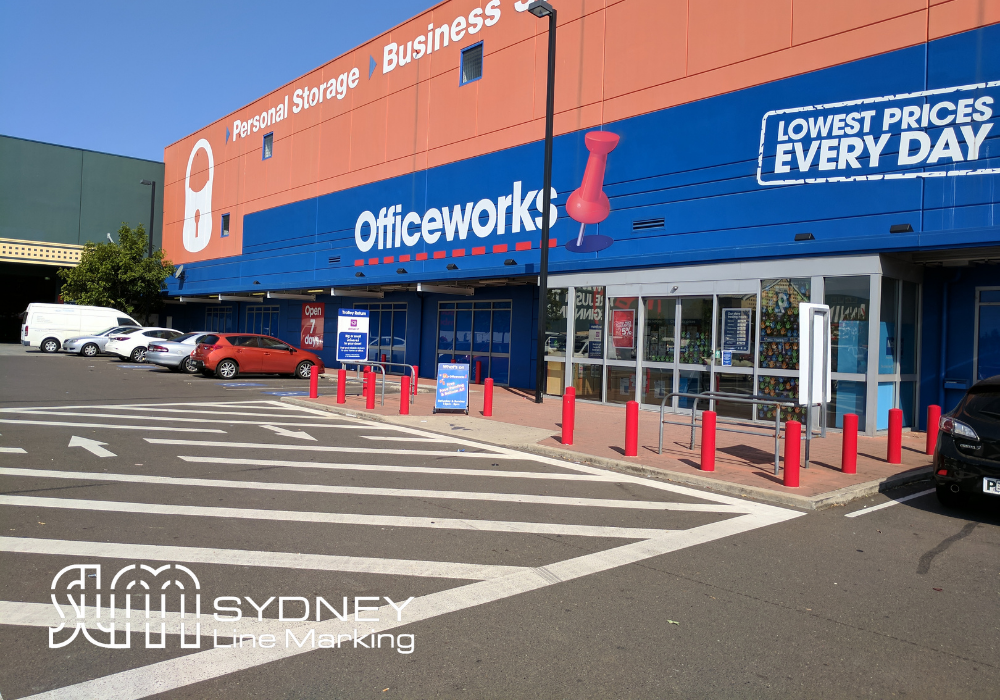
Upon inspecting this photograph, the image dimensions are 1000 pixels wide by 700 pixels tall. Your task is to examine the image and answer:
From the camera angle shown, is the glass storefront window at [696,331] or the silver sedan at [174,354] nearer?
the glass storefront window at [696,331]

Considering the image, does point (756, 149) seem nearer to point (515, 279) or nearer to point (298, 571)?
point (515, 279)

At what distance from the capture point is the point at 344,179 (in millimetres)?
27562

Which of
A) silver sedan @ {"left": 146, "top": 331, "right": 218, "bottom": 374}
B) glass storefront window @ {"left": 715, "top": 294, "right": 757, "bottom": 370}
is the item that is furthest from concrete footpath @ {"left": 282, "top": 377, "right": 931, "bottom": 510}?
silver sedan @ {"left": 146, "top": 331, "right": 218, "bottom": 374}

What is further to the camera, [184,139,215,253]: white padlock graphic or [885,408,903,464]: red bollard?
[184,139,215,253]: white padlock graphic

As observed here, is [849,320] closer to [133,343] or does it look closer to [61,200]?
[133,343]

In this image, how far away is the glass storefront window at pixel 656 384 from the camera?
1570cm

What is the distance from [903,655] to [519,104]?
60.2ft

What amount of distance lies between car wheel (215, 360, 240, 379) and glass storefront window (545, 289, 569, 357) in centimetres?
1080

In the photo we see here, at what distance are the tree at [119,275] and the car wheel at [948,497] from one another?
130 ft

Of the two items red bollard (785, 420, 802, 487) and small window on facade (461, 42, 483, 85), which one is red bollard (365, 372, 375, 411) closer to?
red bollard (785, 420, 802, 487)

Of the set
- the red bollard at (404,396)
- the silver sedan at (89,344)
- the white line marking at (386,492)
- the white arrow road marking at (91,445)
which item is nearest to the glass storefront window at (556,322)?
the red bollard at (404,396)

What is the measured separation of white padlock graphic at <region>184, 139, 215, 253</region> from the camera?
125ft

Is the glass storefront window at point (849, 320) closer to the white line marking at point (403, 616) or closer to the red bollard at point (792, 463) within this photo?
the red bollard at point (792, 463)

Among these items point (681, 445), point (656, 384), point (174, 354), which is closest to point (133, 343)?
point (174, 354)
